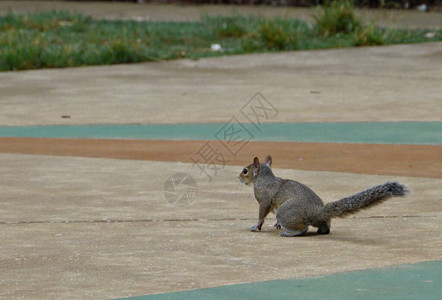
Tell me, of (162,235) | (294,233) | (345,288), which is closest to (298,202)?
(294,233)

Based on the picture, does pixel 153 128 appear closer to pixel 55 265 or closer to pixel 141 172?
pixel 141 172

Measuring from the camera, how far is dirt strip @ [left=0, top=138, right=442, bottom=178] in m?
9.92

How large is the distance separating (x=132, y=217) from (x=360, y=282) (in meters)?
2.55

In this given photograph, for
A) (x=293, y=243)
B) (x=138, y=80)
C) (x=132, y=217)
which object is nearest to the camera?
(x=293, y=243)

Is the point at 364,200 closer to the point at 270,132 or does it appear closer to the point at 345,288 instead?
the point at 345,288

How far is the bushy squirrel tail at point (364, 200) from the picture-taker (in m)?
6.74

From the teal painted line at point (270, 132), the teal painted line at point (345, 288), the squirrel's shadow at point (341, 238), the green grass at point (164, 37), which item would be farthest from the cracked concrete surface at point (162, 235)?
the green grass at point (164, 37)

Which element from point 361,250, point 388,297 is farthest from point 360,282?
point 361,250

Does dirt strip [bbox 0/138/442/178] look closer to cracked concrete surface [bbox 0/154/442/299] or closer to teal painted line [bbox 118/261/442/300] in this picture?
cracked concrete surface [bbox 0/154/442/299]

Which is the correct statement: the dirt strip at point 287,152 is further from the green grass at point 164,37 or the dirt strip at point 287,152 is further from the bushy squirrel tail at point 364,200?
the green grass at point 164,37

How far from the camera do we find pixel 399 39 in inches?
754

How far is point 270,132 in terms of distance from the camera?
12086mm

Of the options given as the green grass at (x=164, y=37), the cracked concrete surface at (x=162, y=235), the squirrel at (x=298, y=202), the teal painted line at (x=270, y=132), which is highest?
the squirrel at (x=298, y=202)

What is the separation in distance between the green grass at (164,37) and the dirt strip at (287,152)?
608cm
